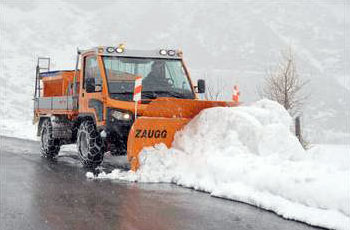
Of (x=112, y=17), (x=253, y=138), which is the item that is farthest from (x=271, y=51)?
(x=253, y=138)

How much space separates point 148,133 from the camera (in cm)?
898

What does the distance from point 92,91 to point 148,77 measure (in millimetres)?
1122

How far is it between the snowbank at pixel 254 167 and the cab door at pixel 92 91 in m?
1.49

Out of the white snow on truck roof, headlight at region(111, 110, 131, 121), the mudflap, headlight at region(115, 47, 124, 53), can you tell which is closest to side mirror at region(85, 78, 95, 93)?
the white snow on truck roof

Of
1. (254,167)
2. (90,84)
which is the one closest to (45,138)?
(90,84)

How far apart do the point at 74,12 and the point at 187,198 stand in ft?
579

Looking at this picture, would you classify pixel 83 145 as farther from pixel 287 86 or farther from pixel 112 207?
pixel 287 86

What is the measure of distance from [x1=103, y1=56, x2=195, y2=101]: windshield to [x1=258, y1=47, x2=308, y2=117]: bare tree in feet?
32.4

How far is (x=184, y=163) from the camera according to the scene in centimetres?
863

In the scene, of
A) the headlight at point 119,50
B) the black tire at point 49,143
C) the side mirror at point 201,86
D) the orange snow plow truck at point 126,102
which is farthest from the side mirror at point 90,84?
the black tire at point 49,143

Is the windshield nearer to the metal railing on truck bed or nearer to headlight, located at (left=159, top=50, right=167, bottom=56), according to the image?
headlight, located at (left=159, top=50, right=167, bottom=56)

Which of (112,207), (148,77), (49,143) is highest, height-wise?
(148,77)

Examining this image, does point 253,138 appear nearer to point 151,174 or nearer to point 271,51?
point 151,174

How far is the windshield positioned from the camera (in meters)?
9.88
